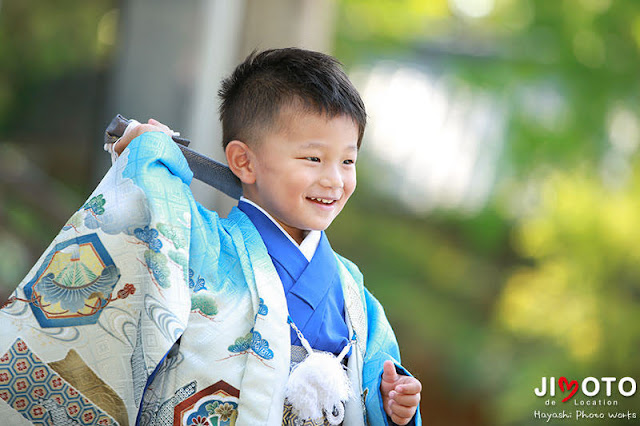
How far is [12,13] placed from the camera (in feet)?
13.0

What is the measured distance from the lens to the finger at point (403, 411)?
1202 millimetres

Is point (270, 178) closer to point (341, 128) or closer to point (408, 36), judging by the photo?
point (341, 128)

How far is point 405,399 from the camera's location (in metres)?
1.20

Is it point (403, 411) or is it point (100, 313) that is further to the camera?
point (403, 411)

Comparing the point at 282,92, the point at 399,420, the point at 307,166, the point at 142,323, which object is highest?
the point at 282,92

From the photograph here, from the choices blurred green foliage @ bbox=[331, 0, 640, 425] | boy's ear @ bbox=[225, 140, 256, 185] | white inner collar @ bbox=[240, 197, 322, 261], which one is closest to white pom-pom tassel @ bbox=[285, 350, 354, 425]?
white inner collar @ bbox=[240, 197, 322, 261]

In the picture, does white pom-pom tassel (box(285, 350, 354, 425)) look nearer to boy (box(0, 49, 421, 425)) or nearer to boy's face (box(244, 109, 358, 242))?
boy (box(0, 49, 421, 425))

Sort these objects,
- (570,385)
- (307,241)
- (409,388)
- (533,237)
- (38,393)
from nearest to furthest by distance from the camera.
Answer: (38,393) < (409,388) < (307,241) < (570,385) < (533,237)

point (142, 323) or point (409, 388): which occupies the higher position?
point (142, 323)

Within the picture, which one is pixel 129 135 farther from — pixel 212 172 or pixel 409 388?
pixel 409 388

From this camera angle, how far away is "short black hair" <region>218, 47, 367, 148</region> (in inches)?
49.1

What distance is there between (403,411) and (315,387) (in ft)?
0.53

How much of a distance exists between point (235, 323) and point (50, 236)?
283 cm

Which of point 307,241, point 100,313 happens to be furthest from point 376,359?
point 100,313
